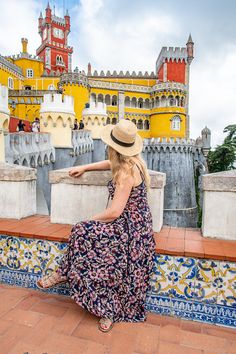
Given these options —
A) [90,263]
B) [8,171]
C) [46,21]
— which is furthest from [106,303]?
[46,21]

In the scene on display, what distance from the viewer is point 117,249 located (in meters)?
2.21

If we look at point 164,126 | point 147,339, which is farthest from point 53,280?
point 164,126

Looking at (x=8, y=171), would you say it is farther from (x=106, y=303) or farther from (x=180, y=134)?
(x=180, y=134)

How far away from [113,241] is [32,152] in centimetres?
714

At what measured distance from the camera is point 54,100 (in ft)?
34.7

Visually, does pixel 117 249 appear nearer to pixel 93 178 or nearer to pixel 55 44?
pixel 93 178

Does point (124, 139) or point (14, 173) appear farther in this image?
point (14, 173)

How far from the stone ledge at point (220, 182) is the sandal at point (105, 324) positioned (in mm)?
1601

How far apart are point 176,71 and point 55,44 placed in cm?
1903

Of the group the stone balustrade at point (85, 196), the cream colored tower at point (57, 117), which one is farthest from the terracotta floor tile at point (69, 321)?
the cream colored tower at point (57, 117)

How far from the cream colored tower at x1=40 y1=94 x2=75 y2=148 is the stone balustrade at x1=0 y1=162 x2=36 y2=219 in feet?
25.0

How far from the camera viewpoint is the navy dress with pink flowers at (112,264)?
86.4 inches

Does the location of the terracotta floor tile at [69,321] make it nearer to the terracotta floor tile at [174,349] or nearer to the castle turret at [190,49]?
the terracotta floor tile at [174,349]

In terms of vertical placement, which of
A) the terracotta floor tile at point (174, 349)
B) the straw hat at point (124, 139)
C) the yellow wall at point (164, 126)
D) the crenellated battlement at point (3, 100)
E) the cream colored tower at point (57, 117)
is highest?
the yellow wall at point (164, 126)
